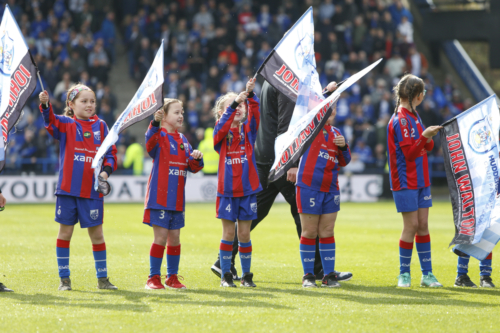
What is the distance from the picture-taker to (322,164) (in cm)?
577

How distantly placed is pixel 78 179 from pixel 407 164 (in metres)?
3.03

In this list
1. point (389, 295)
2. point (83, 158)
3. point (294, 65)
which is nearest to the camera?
point (389, 295)

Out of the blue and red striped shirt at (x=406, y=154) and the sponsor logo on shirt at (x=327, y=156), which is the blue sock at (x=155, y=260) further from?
the blue and red striped shirt at (x=406, y=154)

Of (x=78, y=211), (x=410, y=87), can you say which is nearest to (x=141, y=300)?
(x=78, y=211)

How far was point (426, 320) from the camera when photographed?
424 cm

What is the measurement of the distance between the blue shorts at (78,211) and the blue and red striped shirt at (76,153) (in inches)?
2.9

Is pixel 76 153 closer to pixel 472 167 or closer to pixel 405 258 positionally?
pixel 405 258

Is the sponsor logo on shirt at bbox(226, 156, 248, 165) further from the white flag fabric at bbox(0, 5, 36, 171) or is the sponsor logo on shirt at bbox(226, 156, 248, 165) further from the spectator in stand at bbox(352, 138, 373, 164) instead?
the spectator in stand at bbox(352, 138, 373, 164)

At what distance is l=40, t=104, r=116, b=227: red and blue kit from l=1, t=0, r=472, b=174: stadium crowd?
431 inches

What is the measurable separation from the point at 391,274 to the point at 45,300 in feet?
11.2

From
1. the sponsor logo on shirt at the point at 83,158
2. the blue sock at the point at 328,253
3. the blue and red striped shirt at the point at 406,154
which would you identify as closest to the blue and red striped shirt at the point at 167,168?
the sponsor logo on shirt at the point at 83,158

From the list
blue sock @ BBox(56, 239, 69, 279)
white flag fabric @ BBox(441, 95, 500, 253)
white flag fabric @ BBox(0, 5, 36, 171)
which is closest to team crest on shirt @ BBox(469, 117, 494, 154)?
white flag fabric @ BBox(441, 95, 500, 253)

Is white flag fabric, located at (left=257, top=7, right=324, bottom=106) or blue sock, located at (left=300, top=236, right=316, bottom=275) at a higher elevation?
white flag fabric, located at (left=257, top=7, right=324, bottom=106)

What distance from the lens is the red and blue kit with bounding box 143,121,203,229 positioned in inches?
222
